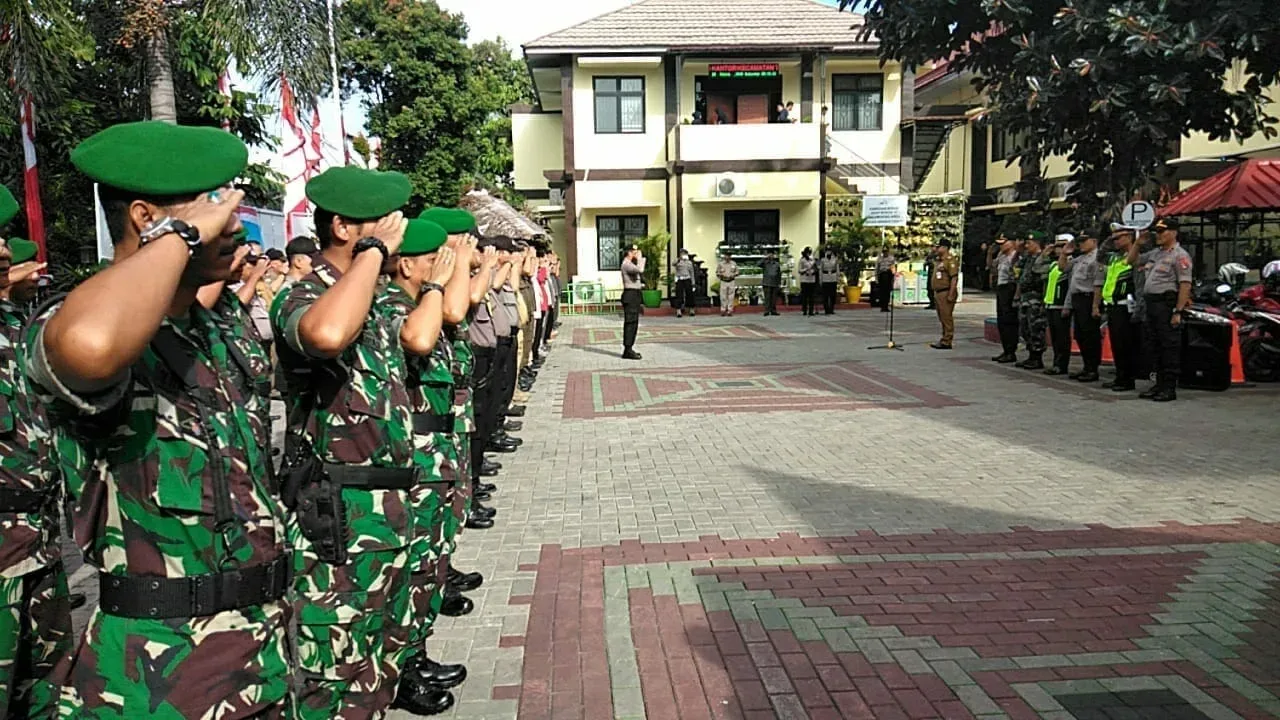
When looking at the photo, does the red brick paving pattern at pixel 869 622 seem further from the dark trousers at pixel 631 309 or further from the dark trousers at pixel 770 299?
the dark trousers at pixel 770 299

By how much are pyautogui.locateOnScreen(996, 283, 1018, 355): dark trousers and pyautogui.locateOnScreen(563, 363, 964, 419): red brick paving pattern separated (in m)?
2.11

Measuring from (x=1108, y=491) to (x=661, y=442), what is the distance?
363cm

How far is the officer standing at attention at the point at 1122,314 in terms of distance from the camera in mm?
10180

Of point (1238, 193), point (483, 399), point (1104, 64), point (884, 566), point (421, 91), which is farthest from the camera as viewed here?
point (421, 91)

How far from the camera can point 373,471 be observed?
2719 millimetres

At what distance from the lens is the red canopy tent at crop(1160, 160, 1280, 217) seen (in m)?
13.7

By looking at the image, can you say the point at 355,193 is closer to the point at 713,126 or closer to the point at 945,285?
the point at 945,285

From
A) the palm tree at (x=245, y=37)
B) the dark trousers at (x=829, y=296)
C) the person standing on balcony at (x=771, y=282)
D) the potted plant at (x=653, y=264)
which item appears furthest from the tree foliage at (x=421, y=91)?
the palm tree at (x=245, y=37)

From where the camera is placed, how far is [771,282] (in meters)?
22.6

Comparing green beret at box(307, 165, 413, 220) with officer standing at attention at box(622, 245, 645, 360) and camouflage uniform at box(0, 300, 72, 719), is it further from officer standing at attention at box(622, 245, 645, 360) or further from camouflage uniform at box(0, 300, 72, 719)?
officer standing at attention at box(622, 245, 645, 360)

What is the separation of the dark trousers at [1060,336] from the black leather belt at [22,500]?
11319 mm

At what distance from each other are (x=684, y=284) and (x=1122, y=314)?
13.5 m

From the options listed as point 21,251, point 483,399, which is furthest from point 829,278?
point 21,251

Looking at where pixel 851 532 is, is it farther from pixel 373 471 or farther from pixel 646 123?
pixel 646 123
